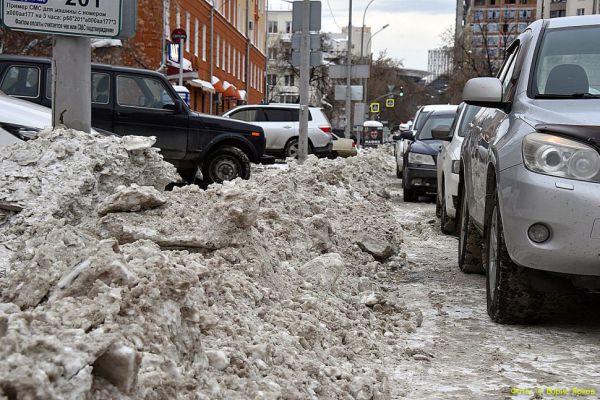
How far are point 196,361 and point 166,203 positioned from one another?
252 cm

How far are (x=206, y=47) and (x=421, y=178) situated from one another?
32.7 metres

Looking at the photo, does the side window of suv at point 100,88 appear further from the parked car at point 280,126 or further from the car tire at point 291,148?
the car tire at point 291,148

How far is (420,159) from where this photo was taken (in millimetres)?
15492

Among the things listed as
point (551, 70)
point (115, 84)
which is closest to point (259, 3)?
point (115, 84)

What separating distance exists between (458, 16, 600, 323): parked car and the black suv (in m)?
8.96

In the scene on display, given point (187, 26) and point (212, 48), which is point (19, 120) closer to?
point (187, 26)

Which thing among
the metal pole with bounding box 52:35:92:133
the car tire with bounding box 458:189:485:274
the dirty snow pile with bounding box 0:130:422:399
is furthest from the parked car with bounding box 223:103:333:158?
the metal pole with bounding box 52:35:92:133

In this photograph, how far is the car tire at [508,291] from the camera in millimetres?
5402

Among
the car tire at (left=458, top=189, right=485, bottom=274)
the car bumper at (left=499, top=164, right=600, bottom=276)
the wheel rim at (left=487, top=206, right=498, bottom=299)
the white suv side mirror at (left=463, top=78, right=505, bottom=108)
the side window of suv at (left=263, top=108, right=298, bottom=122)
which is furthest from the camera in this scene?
the side window of suv at (left=263, top=108, right=298, bottom=122)

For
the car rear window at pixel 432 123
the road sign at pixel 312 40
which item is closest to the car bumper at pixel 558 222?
the car rear window at pixel 432 123

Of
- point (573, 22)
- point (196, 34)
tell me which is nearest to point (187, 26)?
point (196, 34)

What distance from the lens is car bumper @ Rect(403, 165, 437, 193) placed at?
15.5 metres

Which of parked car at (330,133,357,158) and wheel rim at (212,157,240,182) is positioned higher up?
wheel rim at (212,157,240,182)

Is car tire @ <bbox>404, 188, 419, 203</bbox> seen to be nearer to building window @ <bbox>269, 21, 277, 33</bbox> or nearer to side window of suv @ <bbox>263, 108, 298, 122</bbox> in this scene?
side window of suv @ <bbox>263, 108, 298, 122</bbox>
